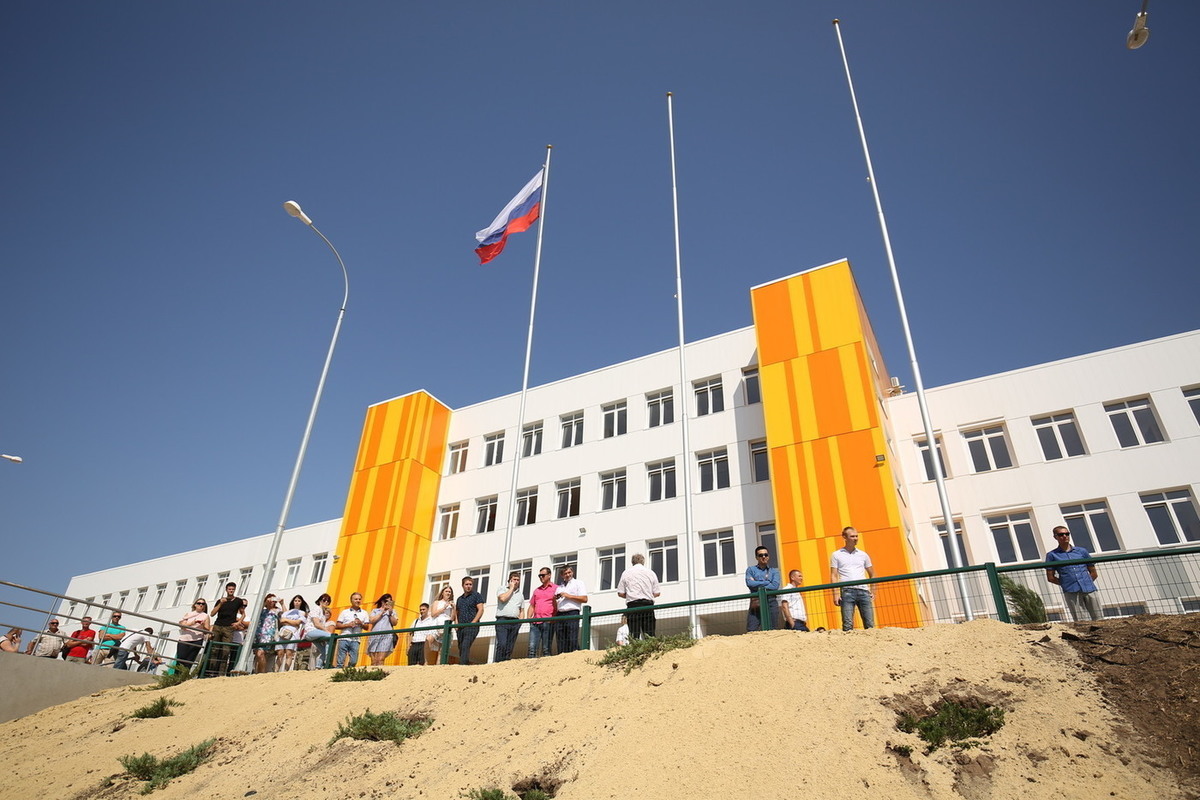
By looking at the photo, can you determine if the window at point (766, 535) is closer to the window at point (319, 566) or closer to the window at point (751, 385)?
the window at point (751, 385)

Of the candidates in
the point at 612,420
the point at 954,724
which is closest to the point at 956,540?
the point at 612,420

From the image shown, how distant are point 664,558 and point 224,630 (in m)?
12.2

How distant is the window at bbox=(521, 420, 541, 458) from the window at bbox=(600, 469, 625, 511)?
356cm

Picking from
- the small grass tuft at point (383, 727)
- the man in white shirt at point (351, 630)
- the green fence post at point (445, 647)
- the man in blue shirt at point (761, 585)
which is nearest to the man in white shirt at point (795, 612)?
the man in blue shirt at point (761, 585)

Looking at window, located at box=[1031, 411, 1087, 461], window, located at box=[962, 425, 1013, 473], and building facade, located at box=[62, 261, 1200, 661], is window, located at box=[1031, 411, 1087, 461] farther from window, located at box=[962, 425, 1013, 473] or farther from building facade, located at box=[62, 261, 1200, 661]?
window, located at box=[962, 425, 1013, 473]

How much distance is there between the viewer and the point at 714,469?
23375mm

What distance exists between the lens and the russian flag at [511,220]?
22266 mm

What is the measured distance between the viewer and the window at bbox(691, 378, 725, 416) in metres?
24.4

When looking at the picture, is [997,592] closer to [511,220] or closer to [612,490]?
[612,490]

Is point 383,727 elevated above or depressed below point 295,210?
below

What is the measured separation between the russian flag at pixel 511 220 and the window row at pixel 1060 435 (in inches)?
539

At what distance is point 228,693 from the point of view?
45.3ft

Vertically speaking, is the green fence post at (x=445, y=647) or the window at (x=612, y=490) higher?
the window at (x=612, y=490)

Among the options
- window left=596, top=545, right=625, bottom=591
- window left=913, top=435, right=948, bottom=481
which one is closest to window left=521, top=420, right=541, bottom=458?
window left=596, top=545, right=625, bottom=591
